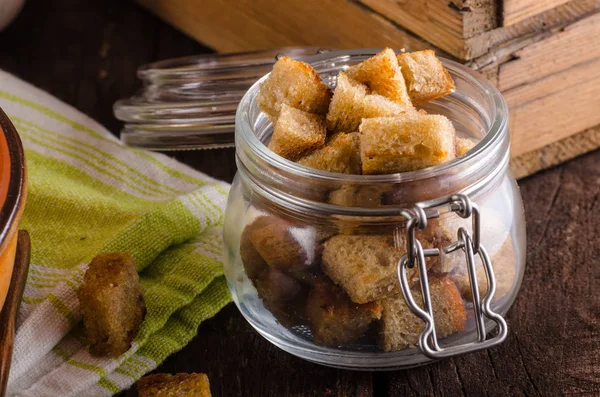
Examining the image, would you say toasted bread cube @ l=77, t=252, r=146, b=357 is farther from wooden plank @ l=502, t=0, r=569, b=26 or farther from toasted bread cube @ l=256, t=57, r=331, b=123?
wooden plank @ l=502, t=0, r=569, b=26

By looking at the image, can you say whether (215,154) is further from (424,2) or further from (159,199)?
(424,2)

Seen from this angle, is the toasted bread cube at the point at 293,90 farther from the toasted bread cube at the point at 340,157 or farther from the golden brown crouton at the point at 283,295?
the golden brown crouton at the point at 283,295

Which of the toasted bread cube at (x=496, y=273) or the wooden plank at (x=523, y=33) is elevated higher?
the wooden plank at (x=523, y=33)

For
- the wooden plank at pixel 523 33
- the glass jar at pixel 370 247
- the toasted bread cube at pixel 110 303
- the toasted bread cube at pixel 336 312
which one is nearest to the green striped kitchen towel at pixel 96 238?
the toasted bread cube at pixel 110 303

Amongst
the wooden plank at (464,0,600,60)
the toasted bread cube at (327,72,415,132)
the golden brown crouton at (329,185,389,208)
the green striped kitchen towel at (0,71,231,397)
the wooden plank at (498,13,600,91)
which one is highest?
the toasted bread cube at (327,72,415,132)

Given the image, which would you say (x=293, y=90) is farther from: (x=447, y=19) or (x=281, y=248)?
(x=447, y=19)

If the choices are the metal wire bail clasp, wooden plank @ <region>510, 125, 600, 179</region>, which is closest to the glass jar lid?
wooden plank @ <region>510, 125, 600, 179</region>
